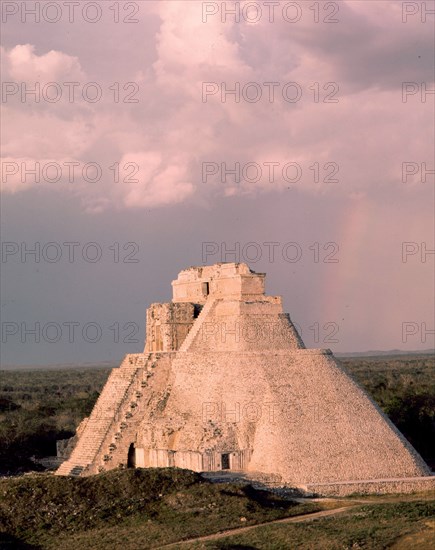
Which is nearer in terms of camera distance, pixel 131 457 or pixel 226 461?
pixel 226 461

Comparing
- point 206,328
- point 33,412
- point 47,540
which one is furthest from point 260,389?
point 33,412

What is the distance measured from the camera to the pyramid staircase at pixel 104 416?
31609 mm

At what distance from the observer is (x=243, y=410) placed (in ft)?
99.8

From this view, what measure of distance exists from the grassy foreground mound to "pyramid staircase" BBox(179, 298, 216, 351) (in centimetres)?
775

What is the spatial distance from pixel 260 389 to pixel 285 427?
1.83 m

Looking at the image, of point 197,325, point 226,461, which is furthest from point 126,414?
point 226,461

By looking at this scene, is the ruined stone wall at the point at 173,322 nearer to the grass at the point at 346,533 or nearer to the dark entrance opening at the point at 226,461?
the dark entrance opening at the point at 226,461

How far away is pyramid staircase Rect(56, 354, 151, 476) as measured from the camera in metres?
31.6

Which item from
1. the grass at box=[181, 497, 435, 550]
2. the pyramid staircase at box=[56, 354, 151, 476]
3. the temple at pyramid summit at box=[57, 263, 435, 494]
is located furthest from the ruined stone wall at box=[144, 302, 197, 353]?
the grass at box=[181, 497, 435, 550]

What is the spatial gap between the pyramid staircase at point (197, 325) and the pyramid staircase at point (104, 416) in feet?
4.71

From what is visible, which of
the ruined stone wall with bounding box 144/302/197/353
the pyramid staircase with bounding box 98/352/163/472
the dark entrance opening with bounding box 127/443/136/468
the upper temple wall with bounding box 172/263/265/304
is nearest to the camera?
the pyramid staircase with bounding box 98/352/163/472

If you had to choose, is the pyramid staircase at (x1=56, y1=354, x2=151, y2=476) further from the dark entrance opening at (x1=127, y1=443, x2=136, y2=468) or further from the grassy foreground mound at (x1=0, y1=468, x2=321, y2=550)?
the grassy foreground mound at (x1=0, y1=468, x2=321, y2=550)

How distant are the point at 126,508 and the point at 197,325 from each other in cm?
1067

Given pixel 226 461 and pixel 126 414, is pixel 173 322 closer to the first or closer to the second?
pixel 126 414
